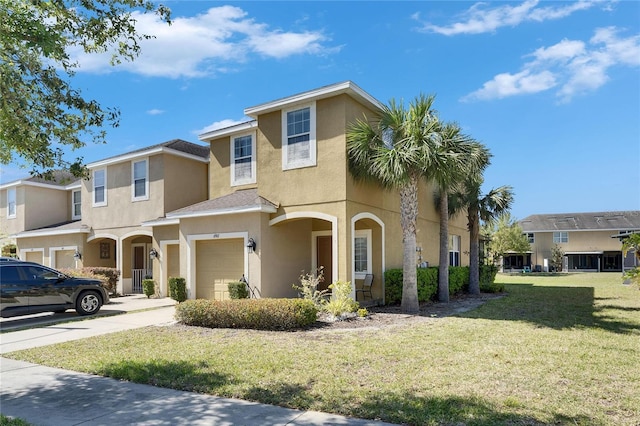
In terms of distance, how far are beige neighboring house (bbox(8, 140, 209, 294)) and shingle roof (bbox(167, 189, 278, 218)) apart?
14.4 ft

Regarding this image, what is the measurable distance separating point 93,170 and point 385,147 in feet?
56.2

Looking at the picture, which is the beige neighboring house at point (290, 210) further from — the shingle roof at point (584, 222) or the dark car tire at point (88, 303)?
the shingle roof at point (584, 222)

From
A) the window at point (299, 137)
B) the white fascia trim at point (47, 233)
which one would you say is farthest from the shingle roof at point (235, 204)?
the white fascia trim at point (47, 233)

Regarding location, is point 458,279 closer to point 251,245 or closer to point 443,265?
point 443,265

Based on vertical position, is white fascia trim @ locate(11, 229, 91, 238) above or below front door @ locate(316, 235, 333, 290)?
above

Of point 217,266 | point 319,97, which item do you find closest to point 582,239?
point 319,97

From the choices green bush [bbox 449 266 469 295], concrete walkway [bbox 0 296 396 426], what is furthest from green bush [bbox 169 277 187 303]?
green bush [bbox 449 266 469 295]

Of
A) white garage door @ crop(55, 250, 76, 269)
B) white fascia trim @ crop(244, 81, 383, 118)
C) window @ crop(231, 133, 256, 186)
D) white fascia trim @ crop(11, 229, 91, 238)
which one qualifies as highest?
white fascia trim @ crop(244, 81, 383, 118)

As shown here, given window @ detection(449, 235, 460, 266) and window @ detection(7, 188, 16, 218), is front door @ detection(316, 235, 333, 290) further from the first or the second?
window @ detection(7, 188, 16, 218)

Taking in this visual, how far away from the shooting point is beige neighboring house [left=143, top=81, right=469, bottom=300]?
13906 mm

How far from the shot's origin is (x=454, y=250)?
24219mm

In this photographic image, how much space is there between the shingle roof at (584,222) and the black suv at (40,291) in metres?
52.9

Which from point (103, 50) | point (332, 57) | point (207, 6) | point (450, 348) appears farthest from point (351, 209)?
point (103, 50)

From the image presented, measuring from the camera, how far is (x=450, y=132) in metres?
13.8
